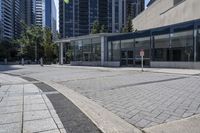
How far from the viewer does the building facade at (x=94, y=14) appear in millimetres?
79000

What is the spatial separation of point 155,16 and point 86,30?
39.7 metres

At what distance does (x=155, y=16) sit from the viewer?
186 ft

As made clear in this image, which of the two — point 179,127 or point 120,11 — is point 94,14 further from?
point 179,127

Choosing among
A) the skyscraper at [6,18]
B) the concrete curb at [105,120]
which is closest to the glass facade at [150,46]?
the concrete curb at [105,120]

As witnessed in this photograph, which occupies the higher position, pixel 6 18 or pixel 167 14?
pixel 6 18

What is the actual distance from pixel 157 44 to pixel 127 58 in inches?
257

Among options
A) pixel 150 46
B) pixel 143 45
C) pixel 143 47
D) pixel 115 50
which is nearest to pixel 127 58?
pixel 115 50

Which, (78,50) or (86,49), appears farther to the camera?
(78,50)

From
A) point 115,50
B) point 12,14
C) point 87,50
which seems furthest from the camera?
point 12,14

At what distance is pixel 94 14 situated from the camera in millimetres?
85500

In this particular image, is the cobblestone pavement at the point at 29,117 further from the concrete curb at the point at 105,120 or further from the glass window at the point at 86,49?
the glass window at the point at 86,49

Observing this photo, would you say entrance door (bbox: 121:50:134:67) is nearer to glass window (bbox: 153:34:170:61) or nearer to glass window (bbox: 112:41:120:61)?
glass window (bbox: 112:41:120:61)

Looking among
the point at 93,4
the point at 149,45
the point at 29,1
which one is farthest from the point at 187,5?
the point at 29,1

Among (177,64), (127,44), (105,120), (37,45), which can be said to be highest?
(37,45)
